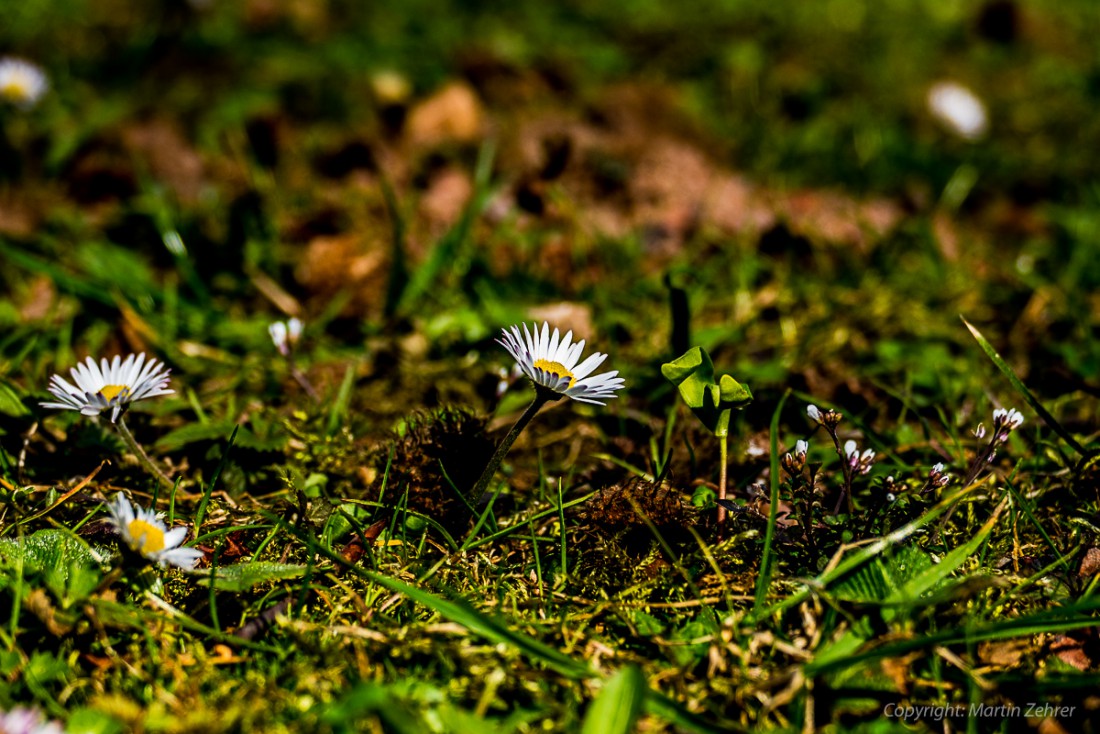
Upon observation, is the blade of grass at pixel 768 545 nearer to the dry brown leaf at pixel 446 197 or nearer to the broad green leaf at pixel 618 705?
the broad green leaf at pixel 618 705

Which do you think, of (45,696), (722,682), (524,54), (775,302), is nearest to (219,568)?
(45,696)

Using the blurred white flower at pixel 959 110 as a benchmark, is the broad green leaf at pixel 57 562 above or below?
below

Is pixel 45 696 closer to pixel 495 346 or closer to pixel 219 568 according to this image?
pixel 219 568

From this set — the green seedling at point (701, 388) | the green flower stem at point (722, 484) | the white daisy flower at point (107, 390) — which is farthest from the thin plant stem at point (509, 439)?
the white daisy flower at point (107, 390)

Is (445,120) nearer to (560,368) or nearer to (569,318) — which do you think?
(569,318)

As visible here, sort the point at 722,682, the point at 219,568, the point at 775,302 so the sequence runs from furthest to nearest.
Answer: the point at 775,302 → the point at 219,568 → the point at 722,682

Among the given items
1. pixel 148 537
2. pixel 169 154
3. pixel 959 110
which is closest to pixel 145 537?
pixel 148 537
